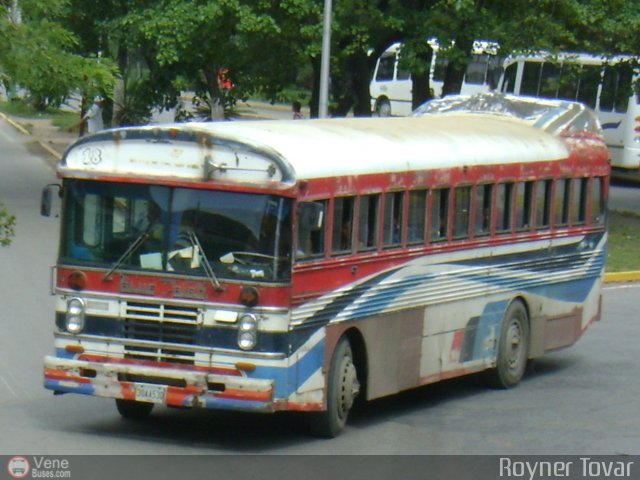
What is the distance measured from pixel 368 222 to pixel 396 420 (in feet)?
6.01

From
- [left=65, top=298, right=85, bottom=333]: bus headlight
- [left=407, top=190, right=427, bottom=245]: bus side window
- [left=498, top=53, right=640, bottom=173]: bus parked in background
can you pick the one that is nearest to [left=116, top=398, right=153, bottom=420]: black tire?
[left=65, top=298, right=85, bottom=333]: bus headlight

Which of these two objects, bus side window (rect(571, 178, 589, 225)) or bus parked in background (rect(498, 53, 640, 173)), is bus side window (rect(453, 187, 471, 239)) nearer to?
bus side window (rect(571, 178, 589, 225))

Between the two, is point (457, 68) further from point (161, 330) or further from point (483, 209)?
point (161, 330)

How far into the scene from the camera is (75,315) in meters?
10.8

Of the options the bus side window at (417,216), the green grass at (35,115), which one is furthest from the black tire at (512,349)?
the green grass at (35,115)

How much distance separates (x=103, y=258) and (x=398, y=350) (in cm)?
273

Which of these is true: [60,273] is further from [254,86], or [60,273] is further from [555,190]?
[254,86]

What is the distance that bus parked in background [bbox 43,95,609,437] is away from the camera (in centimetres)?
1036

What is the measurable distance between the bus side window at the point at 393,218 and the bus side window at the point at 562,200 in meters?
3.26

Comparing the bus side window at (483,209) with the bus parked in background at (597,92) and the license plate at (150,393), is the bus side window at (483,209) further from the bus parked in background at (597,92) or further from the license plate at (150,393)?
the bus parked in background at (597,92)

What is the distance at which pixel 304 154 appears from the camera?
10727 mm

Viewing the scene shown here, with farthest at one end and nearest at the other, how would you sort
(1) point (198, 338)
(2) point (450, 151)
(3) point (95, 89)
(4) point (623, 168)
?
(4) point (623, 168), (3) point (95, 89), (2) point (450, 151), (1) point (198, 338)

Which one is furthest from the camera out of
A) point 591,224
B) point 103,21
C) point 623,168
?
point 623,168

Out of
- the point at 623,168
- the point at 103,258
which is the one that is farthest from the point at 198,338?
the point at 623,168
